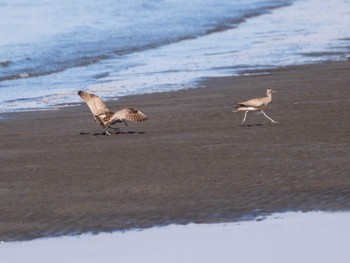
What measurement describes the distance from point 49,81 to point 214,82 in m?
3.63

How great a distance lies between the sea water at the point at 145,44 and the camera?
19250 millimetres

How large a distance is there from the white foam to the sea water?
7.82 meters

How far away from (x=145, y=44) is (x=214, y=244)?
21.2 m

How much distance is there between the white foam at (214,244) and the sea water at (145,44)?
782 cm

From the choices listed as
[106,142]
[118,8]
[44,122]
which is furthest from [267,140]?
[118,8]

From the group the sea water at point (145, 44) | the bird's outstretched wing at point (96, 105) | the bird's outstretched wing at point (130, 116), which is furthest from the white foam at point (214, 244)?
the sea water at point (145, 44)

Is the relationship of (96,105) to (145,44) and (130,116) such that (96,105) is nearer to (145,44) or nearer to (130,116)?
(130,116)

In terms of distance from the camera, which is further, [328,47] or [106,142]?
[328,47]

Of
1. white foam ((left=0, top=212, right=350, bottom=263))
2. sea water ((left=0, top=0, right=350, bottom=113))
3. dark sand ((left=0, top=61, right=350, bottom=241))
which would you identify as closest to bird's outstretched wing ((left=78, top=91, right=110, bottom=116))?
dark sand ((left=0, top=61, right=350, bottom=241))

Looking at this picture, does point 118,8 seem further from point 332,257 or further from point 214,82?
point 332,257

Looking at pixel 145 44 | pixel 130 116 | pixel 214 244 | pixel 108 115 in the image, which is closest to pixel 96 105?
pixel 108 115

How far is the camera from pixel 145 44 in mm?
28703

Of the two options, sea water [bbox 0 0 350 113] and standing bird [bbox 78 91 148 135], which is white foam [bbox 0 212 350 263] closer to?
standing bird [bbox 78 91 148 135]

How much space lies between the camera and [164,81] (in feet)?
61.6
